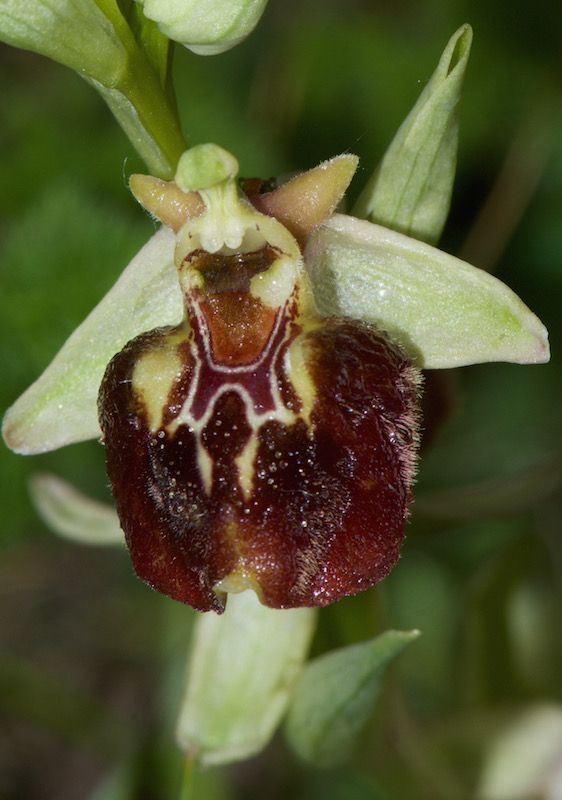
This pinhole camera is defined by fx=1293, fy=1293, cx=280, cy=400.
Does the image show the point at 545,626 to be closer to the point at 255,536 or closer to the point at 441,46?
the point at 255,536

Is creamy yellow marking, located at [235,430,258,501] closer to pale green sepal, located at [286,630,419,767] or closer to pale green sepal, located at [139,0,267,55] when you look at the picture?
pale green sepal, located at [286,630,419,767]

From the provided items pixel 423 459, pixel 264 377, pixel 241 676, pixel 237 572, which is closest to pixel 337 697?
pixel 241 676

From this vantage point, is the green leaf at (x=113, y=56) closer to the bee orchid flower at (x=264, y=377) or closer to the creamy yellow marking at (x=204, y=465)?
the bee orchid flower at (x=264, y=377)

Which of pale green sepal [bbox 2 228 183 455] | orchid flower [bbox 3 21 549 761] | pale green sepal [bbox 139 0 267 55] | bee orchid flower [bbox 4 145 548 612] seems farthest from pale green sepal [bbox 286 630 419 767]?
pale green sepal [bbox 139 0 267 55]

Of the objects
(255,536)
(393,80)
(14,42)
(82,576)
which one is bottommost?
(82,576)

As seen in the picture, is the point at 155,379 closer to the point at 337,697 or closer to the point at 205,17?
the point at 205,17

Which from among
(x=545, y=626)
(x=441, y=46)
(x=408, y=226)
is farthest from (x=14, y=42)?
(x=441, y=46)
